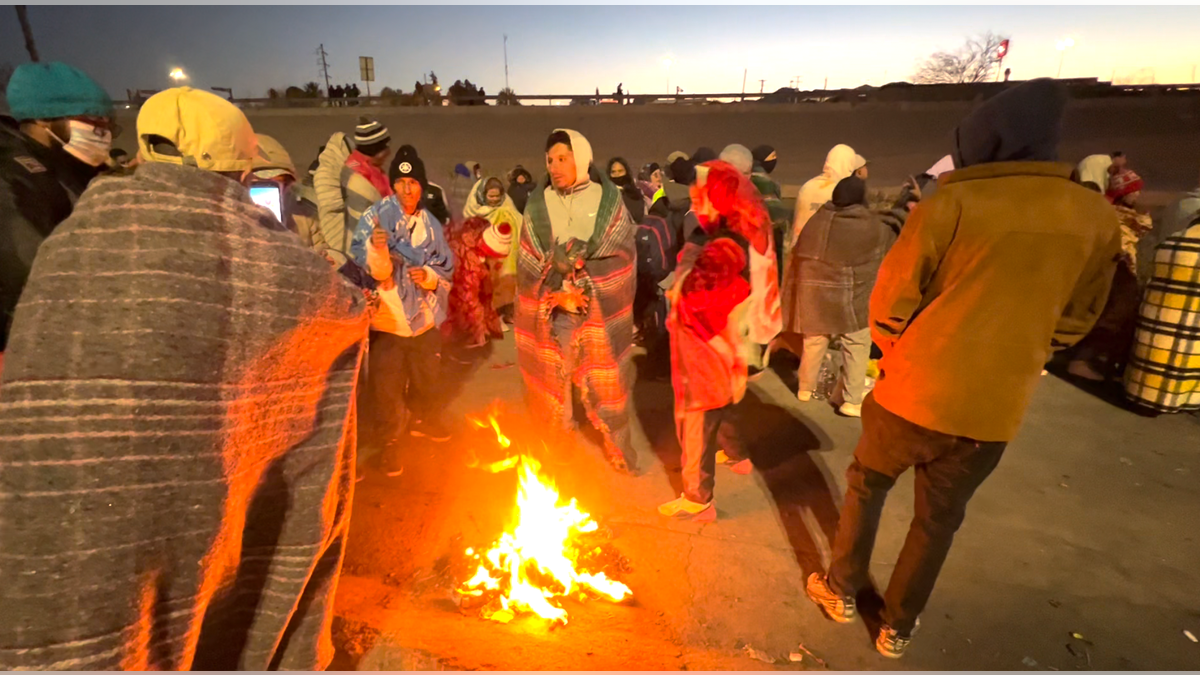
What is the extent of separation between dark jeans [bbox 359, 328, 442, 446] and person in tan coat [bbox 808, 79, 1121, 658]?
2.98 m

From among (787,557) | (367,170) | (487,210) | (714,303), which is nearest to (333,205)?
(367,170)

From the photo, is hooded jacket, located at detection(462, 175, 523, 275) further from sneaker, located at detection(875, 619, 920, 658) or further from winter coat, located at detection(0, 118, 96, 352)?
sneaker, located at detection(875, 619, 920, 658)

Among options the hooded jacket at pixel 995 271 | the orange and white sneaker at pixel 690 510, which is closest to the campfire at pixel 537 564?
the orange and white sneaker at pixel 690 510

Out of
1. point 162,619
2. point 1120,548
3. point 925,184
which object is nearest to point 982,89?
point 925,184

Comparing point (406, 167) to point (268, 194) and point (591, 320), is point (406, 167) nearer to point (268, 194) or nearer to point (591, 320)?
point (268, 194)

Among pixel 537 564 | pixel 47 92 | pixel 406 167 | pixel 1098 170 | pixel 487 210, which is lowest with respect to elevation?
pixel 537 564

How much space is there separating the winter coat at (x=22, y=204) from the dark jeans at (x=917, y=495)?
352cm

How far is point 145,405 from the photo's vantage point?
4.53 ft

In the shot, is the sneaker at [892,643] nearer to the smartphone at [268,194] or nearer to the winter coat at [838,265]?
the winter coat at [838,265]

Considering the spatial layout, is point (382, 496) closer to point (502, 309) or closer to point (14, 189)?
point (14, 189)

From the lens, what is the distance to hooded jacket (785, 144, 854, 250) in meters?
5.94

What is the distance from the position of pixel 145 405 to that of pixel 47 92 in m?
2.36

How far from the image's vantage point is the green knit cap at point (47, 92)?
2750 mm

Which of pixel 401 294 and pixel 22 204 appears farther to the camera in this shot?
pixel 401 294
